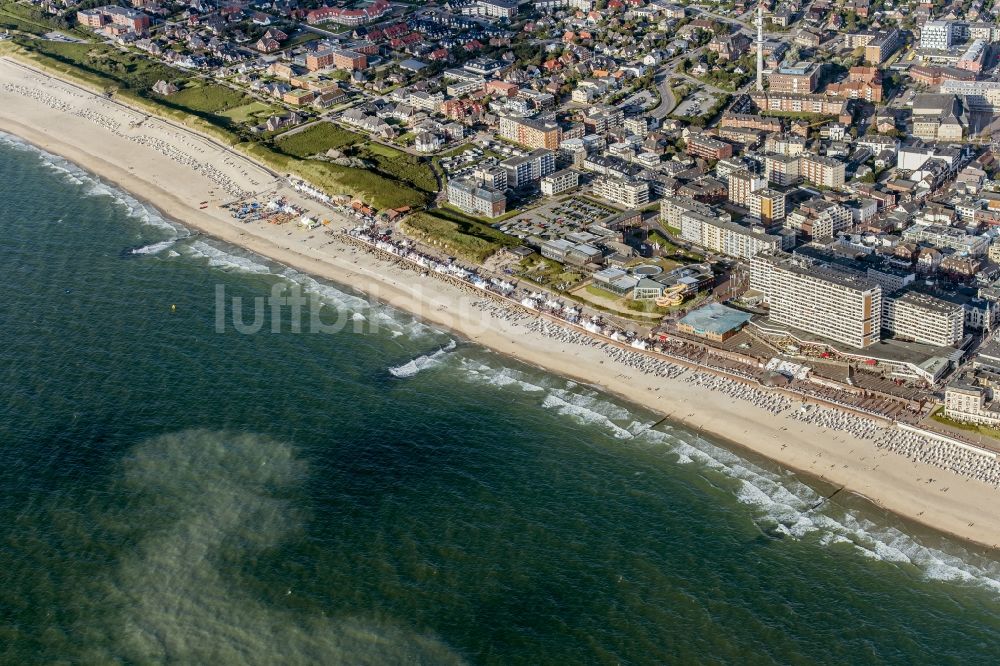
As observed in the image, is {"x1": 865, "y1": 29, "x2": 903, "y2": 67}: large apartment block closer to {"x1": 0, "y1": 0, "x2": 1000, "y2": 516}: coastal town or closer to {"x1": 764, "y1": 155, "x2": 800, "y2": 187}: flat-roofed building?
{"x1": 0, "y1": 0, "x2": 1000, "y2": 516}: coastal town

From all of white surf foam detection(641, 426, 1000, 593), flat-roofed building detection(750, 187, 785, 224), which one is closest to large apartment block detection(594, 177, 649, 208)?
flat-roofed building detection(750, 187, 785, 224)

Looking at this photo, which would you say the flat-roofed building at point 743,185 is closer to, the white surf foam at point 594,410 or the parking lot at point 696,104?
the parking lot at point 696,104

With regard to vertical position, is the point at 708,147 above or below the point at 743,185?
above

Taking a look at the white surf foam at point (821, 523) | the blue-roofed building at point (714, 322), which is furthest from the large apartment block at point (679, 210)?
the white surf foam at point (821, 523)

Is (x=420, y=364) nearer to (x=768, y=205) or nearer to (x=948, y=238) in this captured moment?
(x=768, y=205)

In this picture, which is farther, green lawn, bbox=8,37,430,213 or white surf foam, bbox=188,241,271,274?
green lawn, bbox=8,37,430,213

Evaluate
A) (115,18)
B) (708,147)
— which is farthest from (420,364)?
(115,18)

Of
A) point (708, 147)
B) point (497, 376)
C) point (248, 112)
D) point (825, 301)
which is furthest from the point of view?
point (248, 112)
